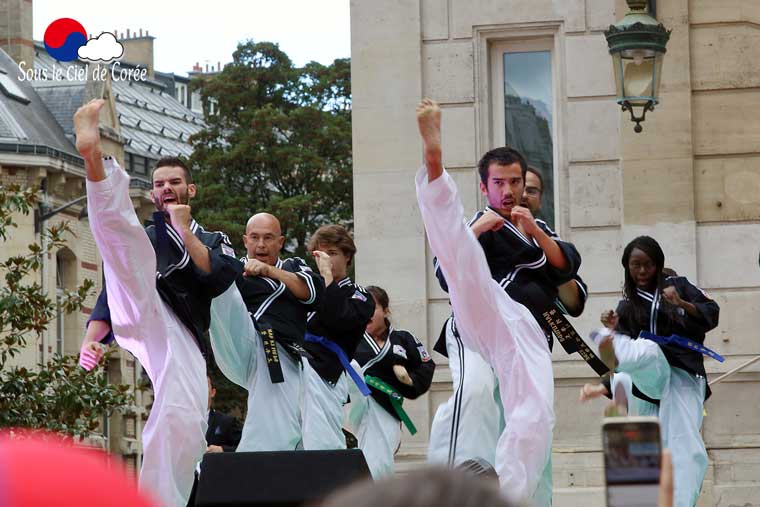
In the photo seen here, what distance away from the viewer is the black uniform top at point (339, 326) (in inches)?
390

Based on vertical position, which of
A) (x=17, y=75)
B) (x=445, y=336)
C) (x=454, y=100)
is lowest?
(x=445, y=336)

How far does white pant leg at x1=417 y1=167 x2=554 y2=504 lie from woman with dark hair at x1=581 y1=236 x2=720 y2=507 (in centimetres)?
207

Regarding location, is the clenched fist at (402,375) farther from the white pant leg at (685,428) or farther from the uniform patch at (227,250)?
the uniform patch at (227,250)

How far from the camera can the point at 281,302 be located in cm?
934

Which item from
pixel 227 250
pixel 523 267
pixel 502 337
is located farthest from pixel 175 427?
pixel 523 267

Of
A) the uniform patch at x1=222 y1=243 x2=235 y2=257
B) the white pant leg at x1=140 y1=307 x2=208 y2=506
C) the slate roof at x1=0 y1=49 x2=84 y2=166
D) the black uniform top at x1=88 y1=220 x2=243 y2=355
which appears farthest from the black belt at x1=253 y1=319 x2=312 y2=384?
the slate roof at x1=0 y1=49 x2=84 y2=166

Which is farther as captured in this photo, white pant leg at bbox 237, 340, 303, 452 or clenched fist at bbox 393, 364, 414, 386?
clenched fist at bbox 393, 364, 414, 386

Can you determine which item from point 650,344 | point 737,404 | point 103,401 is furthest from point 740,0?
point 103,401

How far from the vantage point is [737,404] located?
12438 millimetres

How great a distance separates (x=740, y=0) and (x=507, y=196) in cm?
561

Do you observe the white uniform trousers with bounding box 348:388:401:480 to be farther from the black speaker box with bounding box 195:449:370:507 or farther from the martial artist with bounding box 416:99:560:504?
the black speaker box with bounding box 195:449:370:507

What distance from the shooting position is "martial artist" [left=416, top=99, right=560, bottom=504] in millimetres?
7098

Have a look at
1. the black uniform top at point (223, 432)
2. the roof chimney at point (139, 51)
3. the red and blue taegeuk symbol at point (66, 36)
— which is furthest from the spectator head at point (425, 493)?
the roof chimney at point (139, 51)

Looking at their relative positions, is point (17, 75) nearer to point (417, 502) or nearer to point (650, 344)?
point (650, 344)
